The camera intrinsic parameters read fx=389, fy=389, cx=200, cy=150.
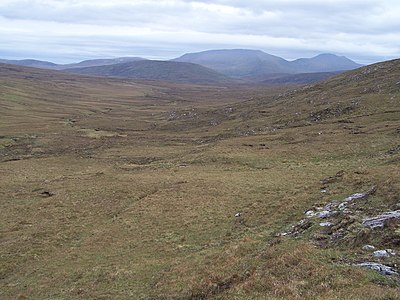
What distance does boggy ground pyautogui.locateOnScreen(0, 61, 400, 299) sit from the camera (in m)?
16.8

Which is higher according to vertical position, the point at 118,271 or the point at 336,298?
the point at 336,298

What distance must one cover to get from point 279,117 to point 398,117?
101 feet

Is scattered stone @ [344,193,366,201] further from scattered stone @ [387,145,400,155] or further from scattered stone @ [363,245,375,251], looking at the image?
scattered stone @ [387,145,400,155]

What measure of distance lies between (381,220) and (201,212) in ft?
51.5

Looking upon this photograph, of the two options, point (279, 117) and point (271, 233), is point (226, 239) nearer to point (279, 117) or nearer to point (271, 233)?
point (271, 233)

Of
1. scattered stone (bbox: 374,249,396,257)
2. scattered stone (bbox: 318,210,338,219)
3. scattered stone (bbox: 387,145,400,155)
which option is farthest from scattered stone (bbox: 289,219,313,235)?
scattered stone (bbox: 387,145,400,155)

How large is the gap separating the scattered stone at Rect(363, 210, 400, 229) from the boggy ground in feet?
2.11

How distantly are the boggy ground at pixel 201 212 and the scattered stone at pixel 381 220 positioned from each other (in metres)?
0.64

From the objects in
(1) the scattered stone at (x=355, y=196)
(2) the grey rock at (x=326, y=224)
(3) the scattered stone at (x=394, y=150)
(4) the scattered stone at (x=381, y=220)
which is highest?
(4) the scattered stone at (x=381, y=220)

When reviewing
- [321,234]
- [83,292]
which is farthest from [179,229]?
[321,234]

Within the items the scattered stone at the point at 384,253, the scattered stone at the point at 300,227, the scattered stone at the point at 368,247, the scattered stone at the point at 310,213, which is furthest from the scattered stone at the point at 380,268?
the scattered stone at the point at 310,213

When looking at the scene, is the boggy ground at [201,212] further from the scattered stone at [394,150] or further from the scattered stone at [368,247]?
the scattered stone at [394,150]

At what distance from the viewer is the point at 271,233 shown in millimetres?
23672

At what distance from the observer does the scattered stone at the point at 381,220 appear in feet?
60.4
